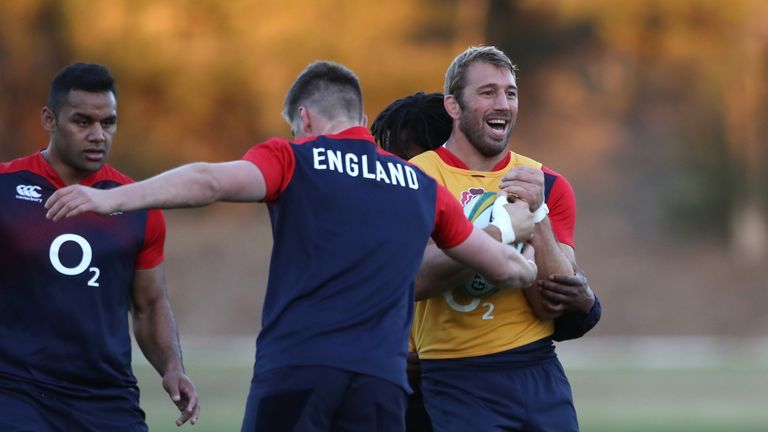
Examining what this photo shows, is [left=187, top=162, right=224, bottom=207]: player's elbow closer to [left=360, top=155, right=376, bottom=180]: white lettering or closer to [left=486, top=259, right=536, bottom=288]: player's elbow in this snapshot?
[left=360, top=155, right=376, bottom=180]: white lettering

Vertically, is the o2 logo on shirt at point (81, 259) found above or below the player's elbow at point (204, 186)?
below

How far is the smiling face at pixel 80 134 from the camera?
589 centimetres

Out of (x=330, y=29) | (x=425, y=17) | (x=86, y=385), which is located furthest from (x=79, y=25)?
(x=86, y=385)

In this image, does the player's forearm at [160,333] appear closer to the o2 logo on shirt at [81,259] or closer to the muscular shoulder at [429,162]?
the o2 logo on shirt at [81,259]

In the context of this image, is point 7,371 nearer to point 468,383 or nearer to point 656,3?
point 468,383

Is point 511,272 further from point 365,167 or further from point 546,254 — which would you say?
point 365,167

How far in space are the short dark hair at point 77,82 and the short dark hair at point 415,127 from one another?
4.65ft

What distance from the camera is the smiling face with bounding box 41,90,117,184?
5.89 metres

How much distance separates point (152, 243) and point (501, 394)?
5.85 ft

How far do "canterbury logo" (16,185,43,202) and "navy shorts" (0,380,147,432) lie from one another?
0.84 metres

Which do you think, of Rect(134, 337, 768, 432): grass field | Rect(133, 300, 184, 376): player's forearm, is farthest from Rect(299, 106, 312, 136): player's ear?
Rect(134, 337, 768, 432): grass field

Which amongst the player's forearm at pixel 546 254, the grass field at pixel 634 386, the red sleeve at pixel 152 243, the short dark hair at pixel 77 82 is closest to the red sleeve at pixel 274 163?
the red sleeve at pixel 152 243

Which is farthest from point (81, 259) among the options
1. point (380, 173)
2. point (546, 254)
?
point (546, 254)

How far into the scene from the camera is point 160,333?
617 centimetres
